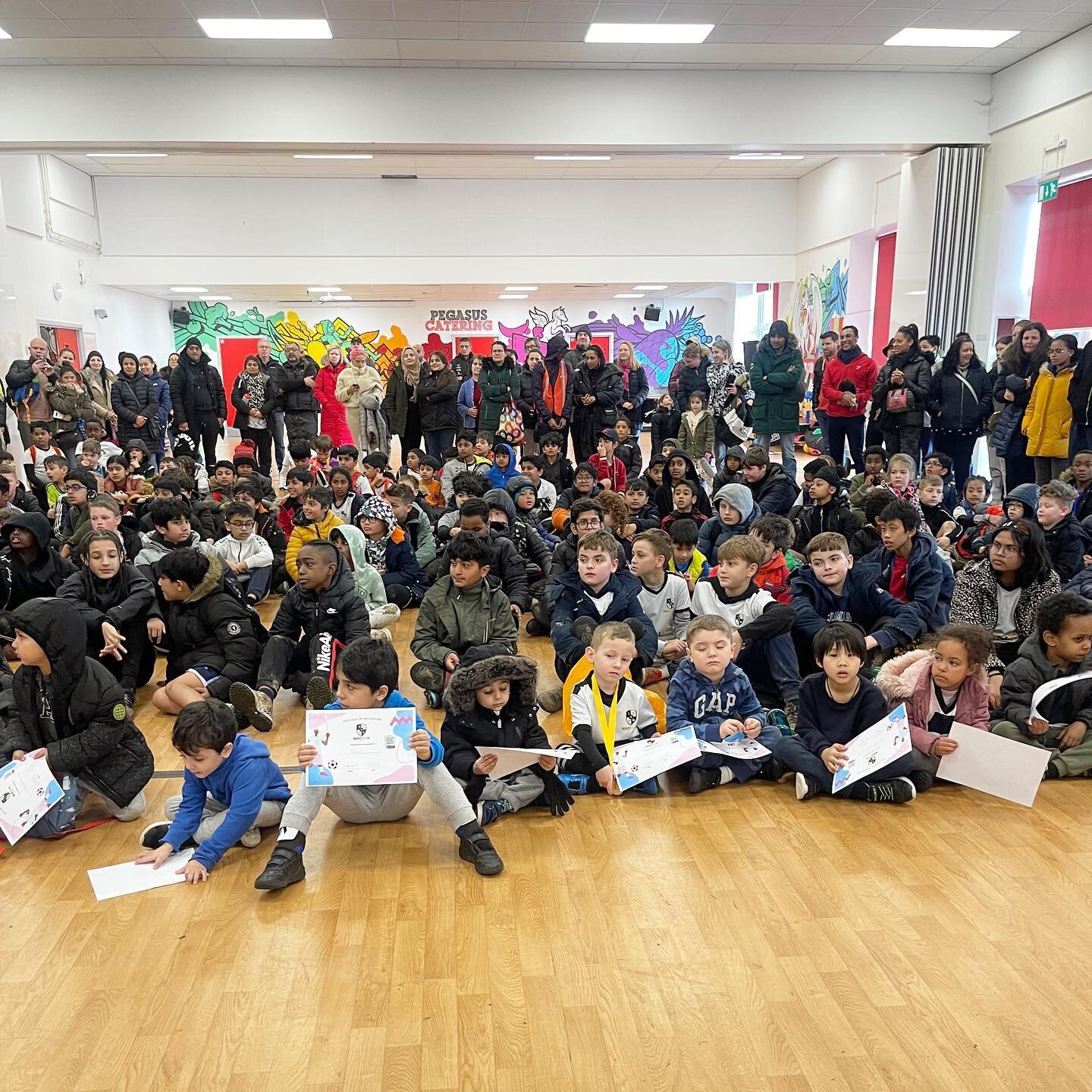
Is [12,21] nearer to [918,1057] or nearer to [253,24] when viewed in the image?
[253,24]

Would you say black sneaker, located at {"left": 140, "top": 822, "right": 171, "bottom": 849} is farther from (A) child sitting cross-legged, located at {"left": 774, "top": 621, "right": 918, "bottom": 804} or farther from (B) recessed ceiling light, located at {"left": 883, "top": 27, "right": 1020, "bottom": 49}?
(B) recessed ceiling light, located at {"left": 883, "top": 27, "right": 1020, "bottom": 49}

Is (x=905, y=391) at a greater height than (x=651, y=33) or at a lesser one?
lesser

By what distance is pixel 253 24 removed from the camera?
7.73 m

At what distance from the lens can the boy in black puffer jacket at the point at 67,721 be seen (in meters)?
2.97

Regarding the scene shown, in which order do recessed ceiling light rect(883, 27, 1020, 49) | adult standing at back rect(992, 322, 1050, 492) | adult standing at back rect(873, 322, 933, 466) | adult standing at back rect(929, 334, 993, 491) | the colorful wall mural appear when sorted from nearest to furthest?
1. adult standing at back rect(992, 322, 1050, 492)
2. recessed ceiling light rect(883, 27, 1020, 49)
3. adult standing at back rect(929, 334, 993, 491)
4. adult standing at back rect(873, 322, 933, 466)
5. the colorful wall mural

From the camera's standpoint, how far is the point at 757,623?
397 centimetres

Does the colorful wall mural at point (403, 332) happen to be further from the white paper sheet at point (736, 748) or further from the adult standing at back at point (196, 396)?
the white paper sheet at point (736, 748)

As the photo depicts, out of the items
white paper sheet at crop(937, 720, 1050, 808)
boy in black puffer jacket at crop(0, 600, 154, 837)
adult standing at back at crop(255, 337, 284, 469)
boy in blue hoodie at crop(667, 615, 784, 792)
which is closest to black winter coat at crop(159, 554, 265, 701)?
boy in black puffer jacket at crop(0, 600, 154, 837)

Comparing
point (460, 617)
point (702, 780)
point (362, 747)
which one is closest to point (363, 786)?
point (362, 747)

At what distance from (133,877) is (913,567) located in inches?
149

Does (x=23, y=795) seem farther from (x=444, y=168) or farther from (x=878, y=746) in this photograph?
(x=444, y=168)

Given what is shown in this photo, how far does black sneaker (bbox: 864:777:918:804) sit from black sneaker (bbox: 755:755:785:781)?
0.33m

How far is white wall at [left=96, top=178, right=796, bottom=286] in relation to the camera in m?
14.3

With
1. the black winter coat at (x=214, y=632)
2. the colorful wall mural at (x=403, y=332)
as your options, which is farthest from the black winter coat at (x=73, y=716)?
the colorful wall mural at (x=403, y=332)
